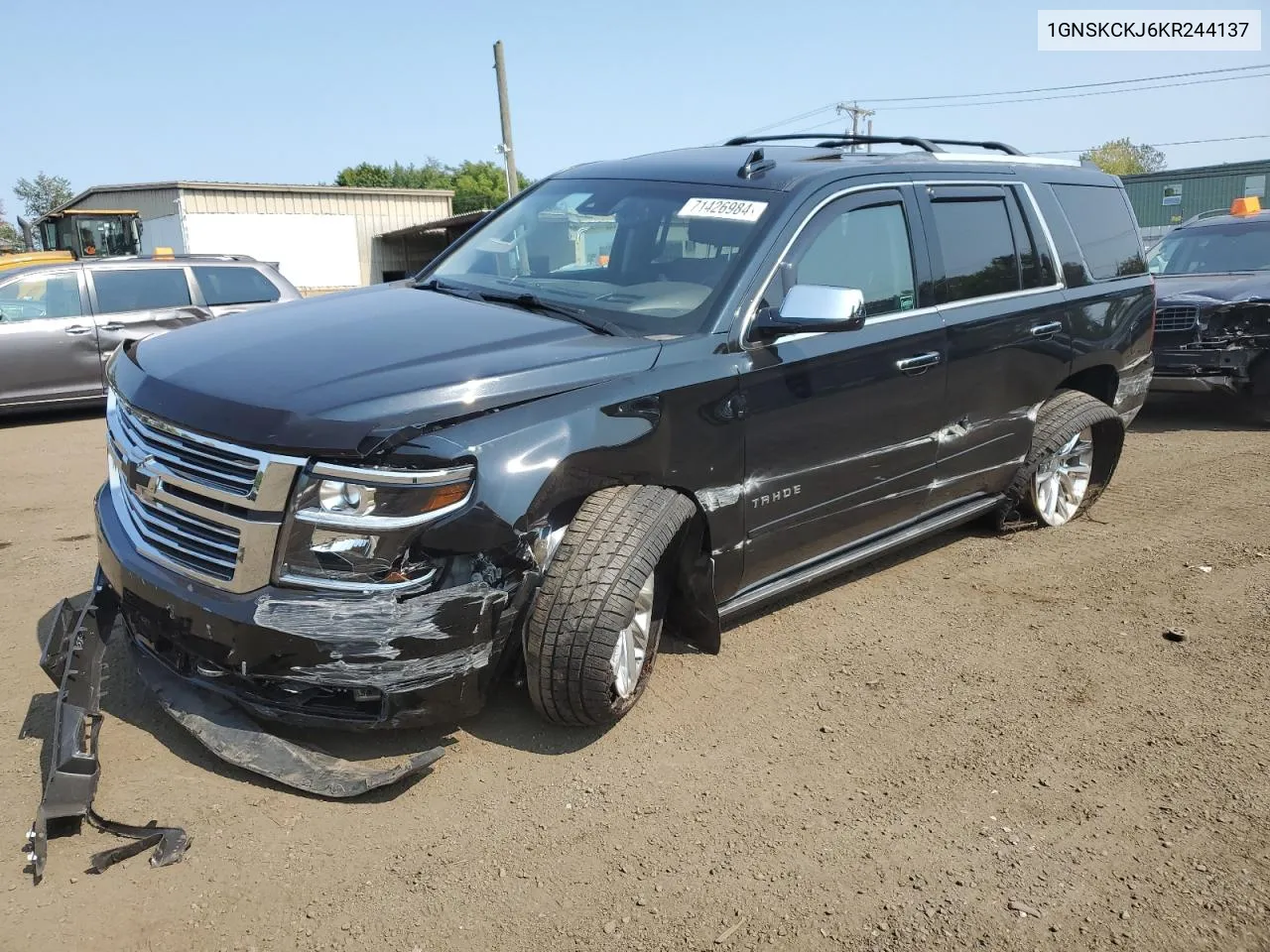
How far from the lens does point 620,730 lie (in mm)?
3453

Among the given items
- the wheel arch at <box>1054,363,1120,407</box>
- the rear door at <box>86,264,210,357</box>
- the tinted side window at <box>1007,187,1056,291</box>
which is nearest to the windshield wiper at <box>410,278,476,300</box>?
the tinted side window at <box>1007,187,1056,291</box>

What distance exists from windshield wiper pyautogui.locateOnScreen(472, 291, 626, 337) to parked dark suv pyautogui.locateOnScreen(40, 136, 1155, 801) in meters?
0.02

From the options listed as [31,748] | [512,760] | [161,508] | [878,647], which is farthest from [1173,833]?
[31,748]

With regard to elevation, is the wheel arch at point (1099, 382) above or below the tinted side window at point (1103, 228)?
below

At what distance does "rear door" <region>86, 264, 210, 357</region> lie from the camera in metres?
10.0

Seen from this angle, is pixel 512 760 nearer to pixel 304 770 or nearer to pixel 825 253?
pixel 304 770

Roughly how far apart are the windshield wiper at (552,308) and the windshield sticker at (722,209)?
2.22ft

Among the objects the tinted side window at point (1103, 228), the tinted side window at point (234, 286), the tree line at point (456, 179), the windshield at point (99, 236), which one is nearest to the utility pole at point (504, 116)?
the windshield at point (99, 236)

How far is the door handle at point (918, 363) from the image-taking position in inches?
165

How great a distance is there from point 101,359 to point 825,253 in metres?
8.54

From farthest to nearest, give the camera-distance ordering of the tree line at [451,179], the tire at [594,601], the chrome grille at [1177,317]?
the tree line at [451,179]
the chrome grille at [1177,317]
the tire at [594,601]

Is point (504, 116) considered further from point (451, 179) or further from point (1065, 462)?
point (451, 179)

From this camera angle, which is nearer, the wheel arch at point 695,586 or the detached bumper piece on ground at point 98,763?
the detached bumper piece on ground at point 98,763

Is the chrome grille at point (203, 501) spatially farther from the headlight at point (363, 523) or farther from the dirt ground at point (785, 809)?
the dirt ground at point (785, 809)
